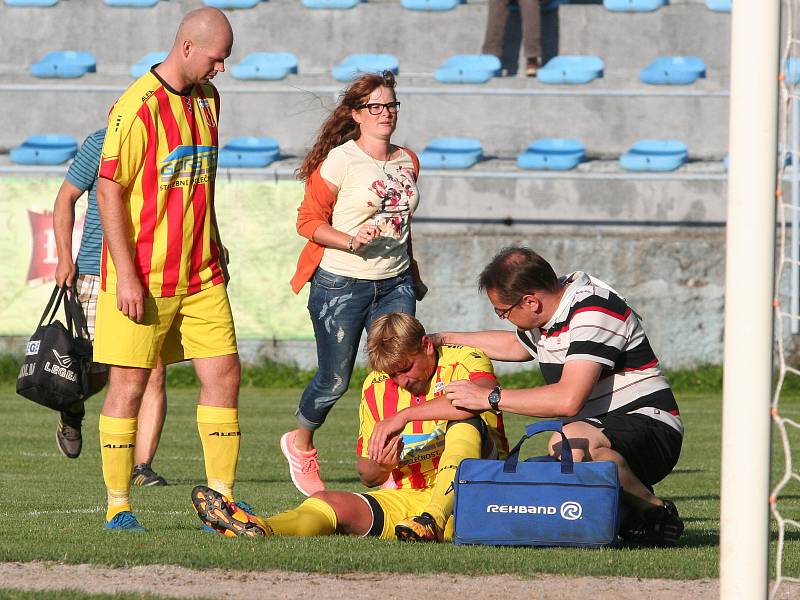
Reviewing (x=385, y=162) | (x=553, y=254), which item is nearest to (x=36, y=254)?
(x=553, y=254)

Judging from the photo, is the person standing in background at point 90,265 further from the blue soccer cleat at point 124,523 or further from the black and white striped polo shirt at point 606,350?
the black and white striped polo shirt at point 606,350

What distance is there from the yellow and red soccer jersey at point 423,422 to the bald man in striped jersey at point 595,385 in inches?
12.7

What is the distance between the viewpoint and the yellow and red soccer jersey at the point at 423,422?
18.5ft

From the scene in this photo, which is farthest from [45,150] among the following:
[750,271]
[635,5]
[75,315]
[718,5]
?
[750,271]

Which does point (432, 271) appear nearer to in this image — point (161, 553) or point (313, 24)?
point (313, 24)

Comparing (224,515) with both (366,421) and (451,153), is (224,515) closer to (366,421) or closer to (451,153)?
(366,421)

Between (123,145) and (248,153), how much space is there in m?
11.5

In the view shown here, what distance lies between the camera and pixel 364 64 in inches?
703

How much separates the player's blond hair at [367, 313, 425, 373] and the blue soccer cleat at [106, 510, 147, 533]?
1091 millimetres

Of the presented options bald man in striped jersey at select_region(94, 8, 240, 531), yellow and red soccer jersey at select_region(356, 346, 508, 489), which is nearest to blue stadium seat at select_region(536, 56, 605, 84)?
yellow and red soccer jersey at select_region(356, 346, 508, 489)

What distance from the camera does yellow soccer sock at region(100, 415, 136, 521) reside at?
5430mm

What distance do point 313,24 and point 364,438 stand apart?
13752mm

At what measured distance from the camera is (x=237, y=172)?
16344mm

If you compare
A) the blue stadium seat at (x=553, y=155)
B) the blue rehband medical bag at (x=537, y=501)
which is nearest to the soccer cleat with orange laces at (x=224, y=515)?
the blue rehband medical bag at (x=537, y=501)
